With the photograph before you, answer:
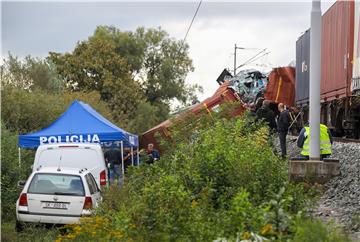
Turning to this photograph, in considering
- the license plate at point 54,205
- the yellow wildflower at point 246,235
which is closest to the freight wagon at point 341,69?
the license plate at point 54,205

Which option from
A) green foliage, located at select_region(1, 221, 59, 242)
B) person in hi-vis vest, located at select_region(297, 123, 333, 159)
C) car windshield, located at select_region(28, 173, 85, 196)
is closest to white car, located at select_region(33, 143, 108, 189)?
car windshield, located at select_region(28, 173, 85, 196)

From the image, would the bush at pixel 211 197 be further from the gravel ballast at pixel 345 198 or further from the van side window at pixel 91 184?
the van side window at pixel 91 184

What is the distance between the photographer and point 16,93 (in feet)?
96.1

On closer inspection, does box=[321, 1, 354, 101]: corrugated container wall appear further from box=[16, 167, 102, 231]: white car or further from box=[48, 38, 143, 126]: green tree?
box=[48, 38, 143, 126]: green tree

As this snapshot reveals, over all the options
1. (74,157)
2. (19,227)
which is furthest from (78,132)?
(19,227)

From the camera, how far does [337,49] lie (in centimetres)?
2119

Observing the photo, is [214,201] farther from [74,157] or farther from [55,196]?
[74,157]

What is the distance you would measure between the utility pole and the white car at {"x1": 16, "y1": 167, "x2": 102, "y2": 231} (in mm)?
4270

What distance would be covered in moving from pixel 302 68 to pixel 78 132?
1153cm

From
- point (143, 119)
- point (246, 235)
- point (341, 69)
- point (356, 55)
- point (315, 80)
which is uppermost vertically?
point (356, 55)

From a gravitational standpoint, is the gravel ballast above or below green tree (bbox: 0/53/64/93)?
below

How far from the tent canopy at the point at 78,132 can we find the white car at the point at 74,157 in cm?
247

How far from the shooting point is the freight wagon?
18578mm

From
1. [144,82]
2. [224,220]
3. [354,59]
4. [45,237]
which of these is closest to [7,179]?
[45,237]
